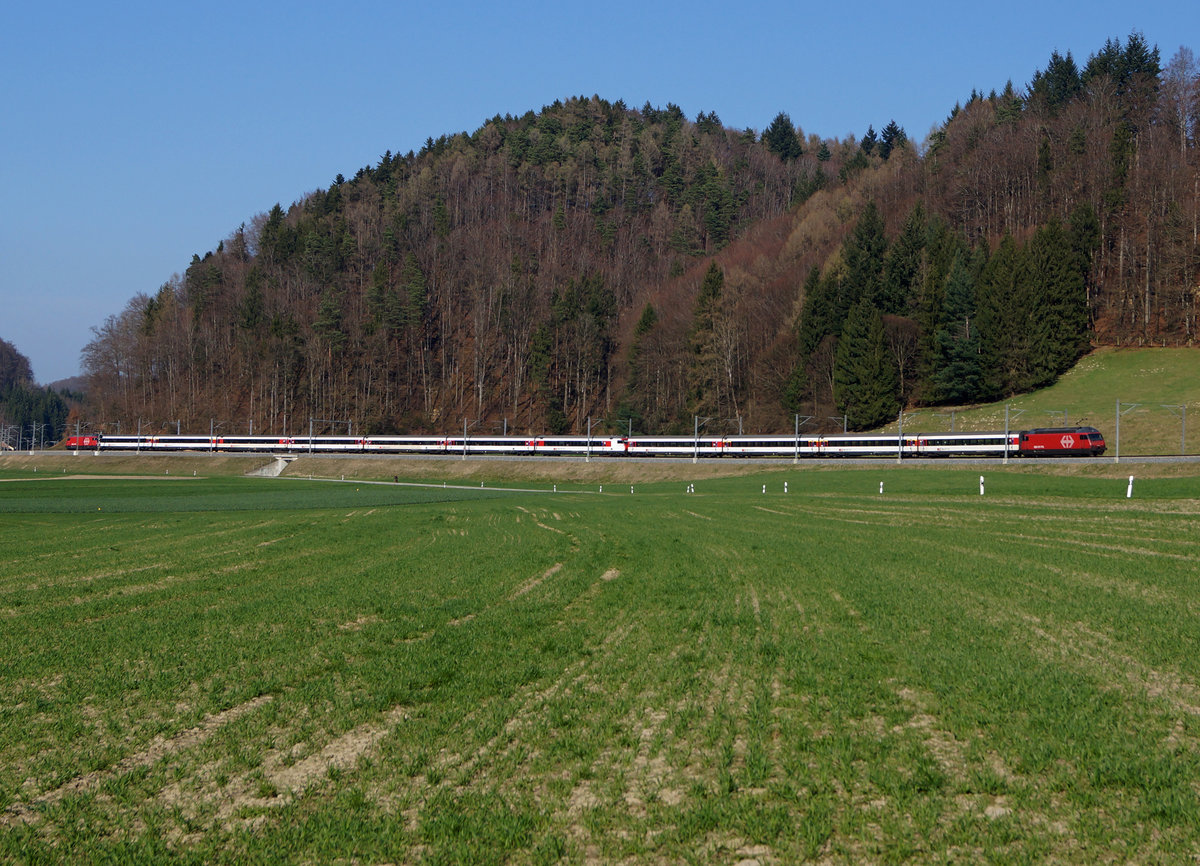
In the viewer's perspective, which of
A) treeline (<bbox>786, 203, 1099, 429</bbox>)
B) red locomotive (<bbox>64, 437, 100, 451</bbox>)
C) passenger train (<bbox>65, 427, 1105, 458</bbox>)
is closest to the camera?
passenger train (<bbox>65, 427, 1105, 458</bbox>)

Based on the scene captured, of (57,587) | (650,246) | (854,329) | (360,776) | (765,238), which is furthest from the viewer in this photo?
(650,246)

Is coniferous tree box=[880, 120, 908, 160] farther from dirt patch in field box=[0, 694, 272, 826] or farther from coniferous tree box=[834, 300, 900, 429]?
dirt patch in field box=[0, 694, 272, 826]

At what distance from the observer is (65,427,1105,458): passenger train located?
8119 cm

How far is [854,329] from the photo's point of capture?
108062 millimetres

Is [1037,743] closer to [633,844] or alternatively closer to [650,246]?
[633,844]

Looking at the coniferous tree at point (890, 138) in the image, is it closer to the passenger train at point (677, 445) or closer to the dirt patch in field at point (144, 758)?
the passenger train at point (677, 445)

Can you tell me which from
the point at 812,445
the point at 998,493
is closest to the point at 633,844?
Answer: the point at 998,493

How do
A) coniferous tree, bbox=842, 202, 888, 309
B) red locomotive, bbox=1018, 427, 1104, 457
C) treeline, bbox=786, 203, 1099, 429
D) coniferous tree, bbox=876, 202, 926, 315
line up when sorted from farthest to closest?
coniferous tree, bbox=876, 202, 926, 315 < coniferous tree, bbox=842, 202, 888, 309 < treeline, bbox=786, 203, 1099, 429 < red locomotive, bbox=1018, 427, 1104, 457

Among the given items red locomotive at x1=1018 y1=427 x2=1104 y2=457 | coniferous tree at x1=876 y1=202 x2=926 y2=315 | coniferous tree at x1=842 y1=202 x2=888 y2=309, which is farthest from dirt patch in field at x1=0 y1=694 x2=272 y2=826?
coniferous tree at x1=876 y1=202 x2=926 y2=315

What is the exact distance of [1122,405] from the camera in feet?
289

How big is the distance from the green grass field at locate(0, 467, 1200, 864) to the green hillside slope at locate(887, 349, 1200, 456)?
77.6 metres

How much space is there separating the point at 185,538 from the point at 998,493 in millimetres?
40666

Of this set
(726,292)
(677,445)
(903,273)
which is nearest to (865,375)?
(903,273)

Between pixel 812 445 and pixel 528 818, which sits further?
pixel 812 445
